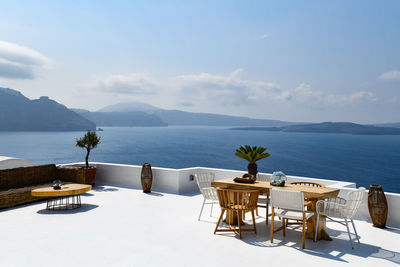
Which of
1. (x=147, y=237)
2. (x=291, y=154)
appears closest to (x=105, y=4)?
(x=147, y=237)

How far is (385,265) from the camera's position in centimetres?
373

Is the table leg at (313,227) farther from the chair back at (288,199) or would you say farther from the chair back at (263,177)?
the chair back at (263,177)

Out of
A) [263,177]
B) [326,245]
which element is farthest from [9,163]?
[326,245]

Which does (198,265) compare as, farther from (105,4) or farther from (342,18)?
(342,18)

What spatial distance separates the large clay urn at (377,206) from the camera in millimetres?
5266

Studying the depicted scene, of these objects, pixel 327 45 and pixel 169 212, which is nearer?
pixel 169 212

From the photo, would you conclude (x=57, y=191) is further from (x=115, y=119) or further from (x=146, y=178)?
(x=115, y=119)

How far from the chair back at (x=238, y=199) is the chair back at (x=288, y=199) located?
0.35m

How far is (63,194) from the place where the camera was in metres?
6.19

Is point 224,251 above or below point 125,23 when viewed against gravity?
below

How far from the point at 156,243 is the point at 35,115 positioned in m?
102

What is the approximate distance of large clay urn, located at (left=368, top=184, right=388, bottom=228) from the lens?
5.27 meters

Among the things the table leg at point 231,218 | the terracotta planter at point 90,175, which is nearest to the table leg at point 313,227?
the table leg at point 231,218

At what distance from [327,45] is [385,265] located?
253ft
